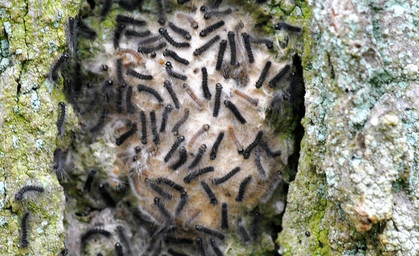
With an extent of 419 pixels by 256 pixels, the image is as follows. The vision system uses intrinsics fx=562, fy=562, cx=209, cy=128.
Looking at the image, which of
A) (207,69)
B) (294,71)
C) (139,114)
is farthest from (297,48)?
(139,114)

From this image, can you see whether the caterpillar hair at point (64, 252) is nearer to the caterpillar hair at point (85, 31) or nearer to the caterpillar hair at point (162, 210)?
the caterpillar hair at point (162, 210)

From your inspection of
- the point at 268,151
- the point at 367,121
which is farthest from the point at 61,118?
the point at 367,121

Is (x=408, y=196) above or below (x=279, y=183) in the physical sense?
above

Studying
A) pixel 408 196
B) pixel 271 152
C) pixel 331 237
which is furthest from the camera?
pixel 271 152

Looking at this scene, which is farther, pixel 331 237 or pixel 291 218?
pixel 291 218

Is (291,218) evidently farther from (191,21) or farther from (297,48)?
(191,21)

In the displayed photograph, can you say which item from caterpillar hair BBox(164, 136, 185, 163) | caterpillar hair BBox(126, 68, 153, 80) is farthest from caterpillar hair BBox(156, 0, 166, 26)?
caterpillar hair BBox(164, 136, 185, 163)

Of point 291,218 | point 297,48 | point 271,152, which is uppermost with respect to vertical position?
point 297,48
